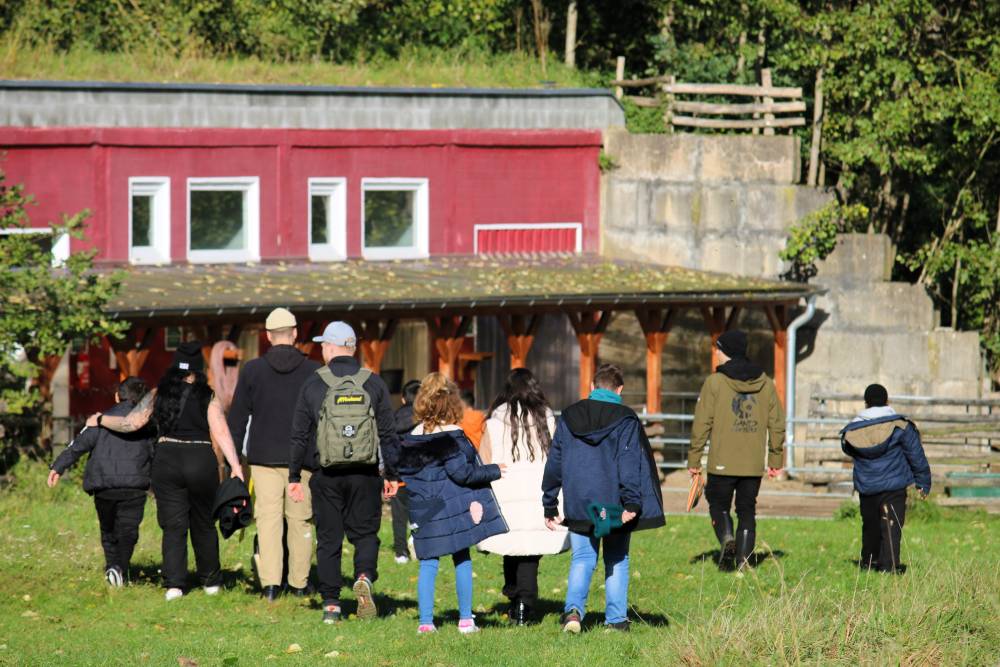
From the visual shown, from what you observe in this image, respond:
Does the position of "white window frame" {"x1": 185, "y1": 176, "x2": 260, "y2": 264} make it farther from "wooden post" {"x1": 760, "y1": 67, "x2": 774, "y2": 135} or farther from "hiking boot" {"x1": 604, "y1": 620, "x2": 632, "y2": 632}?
"hiking boot" {"x1": 604, "y1": 620, "x2": 632, "y2": 632}

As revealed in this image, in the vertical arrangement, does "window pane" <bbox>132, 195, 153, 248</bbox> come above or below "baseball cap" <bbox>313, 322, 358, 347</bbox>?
above

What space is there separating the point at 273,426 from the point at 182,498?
1019 millimetres

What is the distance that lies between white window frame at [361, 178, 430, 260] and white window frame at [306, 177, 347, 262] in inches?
18.1

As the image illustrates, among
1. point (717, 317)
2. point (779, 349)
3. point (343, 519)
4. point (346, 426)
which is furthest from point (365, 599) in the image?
point (779, 349)

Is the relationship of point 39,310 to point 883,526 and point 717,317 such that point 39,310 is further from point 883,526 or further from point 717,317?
point 717,317

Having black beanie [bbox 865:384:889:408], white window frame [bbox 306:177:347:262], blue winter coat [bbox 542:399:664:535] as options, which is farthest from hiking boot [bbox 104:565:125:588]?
white window frame [bbox 306:177:347:262]

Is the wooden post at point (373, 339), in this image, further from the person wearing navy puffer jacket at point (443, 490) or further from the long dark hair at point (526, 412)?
the person wearing navy puffer jacket at point (443, 490)

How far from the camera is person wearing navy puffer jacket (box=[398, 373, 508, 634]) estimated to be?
11.5 meters

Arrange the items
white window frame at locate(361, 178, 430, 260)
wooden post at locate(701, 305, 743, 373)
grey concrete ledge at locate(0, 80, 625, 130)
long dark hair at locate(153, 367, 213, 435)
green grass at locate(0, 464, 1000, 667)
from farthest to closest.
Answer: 1. white window frame at locate(361, 178, 430, 260)
2. wooden post at locate(701, 305, 743, 373)
3. grey concrete ledge at locate(0, 80, 625, 130)
4. long dark hair at locate(153, 367, 213, 435)
5. green grass at locate(0, 464, 1000, 667)

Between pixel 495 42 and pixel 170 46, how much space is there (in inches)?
297

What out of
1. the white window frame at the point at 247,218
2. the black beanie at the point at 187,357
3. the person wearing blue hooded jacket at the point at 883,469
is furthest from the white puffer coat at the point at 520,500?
the white window frame at the point at 247,218

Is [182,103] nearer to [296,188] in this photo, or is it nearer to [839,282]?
[296,188]

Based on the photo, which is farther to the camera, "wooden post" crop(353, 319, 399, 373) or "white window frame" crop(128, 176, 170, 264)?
"white window frame" crop(128, 176, 170, 264)

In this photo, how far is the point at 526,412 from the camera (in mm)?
12039
